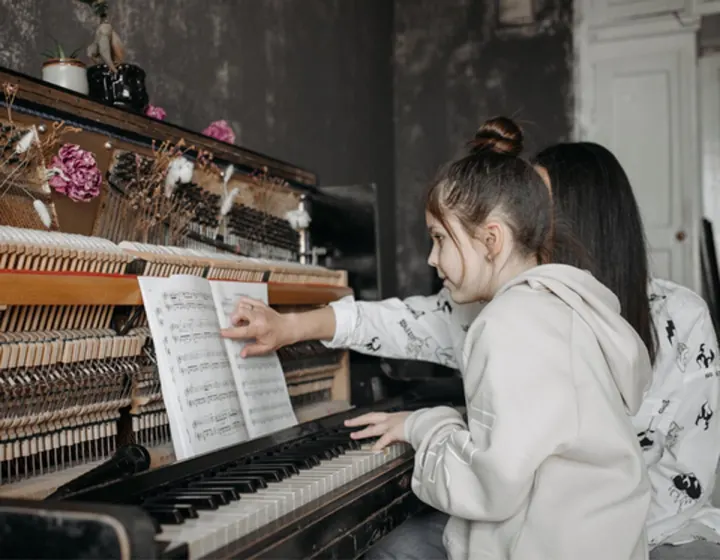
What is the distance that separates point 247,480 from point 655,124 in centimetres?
549

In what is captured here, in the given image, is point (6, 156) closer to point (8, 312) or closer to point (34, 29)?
point (8, 312)

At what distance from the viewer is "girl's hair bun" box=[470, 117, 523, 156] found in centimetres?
193

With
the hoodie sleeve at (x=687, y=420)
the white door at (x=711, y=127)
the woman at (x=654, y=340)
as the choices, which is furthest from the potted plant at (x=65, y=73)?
the white door at (x=711, y=127)

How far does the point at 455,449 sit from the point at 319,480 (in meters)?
0.28

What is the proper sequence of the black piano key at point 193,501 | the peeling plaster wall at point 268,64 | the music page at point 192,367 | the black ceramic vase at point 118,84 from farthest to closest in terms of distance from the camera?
1. the peeling plaster wall at point 268,64
2. the black ceramic vase at point 118,84
3. the music page at point 192,367
4. the black piano key at point 193,501

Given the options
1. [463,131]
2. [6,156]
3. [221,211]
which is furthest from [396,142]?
[6,156]

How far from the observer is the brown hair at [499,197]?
175 cm

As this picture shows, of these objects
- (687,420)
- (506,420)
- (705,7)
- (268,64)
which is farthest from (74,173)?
(705,7)

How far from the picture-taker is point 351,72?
5602mm

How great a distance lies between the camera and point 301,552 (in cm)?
135

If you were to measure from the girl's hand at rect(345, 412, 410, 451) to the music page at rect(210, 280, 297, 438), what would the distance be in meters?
0.21

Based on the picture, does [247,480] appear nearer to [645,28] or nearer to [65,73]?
[65,73]

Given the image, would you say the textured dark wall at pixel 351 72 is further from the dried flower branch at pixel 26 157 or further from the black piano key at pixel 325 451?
the black piano key at pixel 325 451

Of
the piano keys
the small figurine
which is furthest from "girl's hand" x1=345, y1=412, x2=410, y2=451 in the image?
the small figurine
